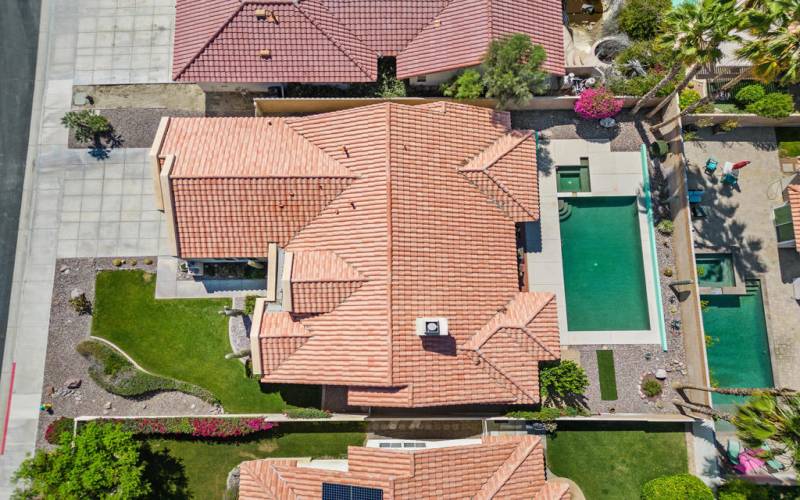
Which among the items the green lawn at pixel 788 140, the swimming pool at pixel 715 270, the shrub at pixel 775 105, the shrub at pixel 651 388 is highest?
the shrub at pixel 775 105

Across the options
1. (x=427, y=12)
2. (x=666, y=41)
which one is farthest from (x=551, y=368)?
(x=427, y=12)

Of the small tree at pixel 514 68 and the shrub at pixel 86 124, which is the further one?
the shrub at pixel 86 124

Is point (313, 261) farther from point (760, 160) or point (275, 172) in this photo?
point (760, 160)

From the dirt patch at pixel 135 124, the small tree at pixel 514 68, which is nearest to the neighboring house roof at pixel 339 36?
the small tree at pixel 514 68

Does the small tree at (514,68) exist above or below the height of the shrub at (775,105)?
above

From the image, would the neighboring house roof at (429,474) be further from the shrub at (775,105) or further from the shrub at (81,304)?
the shrub at (775,105)
